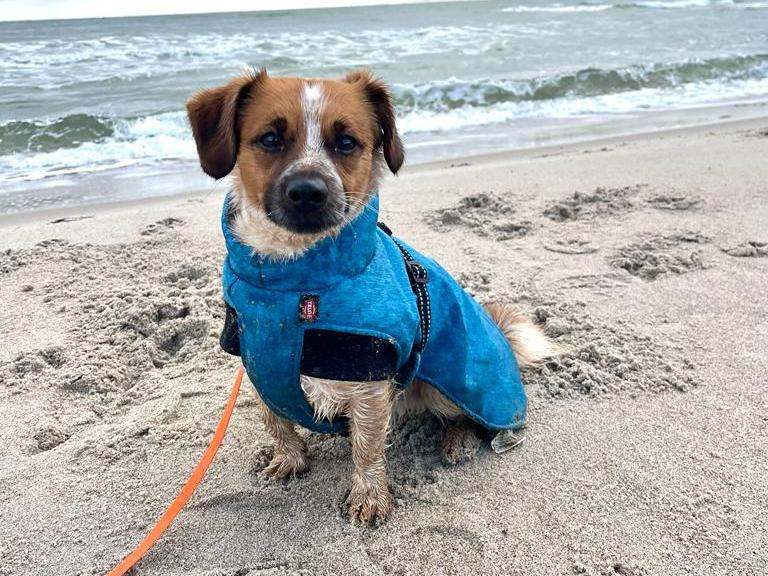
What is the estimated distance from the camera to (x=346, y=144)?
244 centimetres

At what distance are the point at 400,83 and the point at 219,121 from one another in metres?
11.8

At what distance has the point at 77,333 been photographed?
374 centimetres

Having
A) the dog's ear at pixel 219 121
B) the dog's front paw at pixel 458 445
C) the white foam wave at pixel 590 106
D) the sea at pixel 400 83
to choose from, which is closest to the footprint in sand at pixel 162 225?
the sea at pixel 400 83

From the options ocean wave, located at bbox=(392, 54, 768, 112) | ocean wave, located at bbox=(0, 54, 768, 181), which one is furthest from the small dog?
ocean wave, located at bbox=(392, 54, 768, 112)

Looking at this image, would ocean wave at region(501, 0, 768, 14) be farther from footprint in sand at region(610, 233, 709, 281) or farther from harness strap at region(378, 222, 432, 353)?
harness strap at region(378, 222, 432, 353)

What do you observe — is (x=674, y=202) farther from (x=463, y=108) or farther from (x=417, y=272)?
(x=463, y=108)

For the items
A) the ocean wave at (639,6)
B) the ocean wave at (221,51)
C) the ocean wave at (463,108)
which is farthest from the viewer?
the ocean wave at (639,6)

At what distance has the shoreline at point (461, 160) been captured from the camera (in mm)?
6289

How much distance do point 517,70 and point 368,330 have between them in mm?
14305

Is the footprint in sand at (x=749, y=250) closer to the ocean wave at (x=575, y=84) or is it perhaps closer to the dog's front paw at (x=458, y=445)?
the dog's front paw at (x=458, y=445)

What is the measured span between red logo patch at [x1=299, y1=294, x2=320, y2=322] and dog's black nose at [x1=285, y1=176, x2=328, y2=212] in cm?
31

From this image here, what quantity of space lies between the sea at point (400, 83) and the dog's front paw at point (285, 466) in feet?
5.60

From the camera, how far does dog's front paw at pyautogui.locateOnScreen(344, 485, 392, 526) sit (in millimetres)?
2506

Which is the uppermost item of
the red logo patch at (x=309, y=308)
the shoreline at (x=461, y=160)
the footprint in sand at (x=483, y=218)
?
the red logo patch at (x=309, y=308)
